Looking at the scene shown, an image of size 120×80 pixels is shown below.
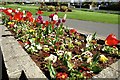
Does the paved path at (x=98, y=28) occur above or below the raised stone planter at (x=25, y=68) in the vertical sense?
below

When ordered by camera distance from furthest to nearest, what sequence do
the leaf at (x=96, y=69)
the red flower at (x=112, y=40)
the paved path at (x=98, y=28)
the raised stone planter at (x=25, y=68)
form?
the paved path at (x=98, y=28) < the red flower at (x=112, y=40) < the leaf at (x=96, y=69) < the raised stone planter at (x=25, y=68)

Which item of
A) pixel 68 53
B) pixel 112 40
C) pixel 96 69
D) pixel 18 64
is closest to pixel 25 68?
pixel 18 64

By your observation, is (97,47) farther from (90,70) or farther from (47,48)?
(90,70)

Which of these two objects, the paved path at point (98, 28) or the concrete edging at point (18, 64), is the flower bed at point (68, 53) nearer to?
the concrete edging at point (18, 64)

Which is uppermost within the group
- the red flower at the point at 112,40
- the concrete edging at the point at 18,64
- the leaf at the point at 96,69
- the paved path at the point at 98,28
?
the red flower at the point at 112,40

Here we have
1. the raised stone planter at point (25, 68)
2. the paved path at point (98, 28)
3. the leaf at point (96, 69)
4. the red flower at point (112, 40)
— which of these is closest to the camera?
the raised stone planter at point (25, 68)

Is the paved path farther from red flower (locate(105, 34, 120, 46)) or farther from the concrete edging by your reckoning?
the concrete edging

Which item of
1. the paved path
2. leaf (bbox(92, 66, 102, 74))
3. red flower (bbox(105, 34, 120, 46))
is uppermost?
red flower (bbox(105, 34, 120, 46))

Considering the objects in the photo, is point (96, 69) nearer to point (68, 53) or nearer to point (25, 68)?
point (68, 53)

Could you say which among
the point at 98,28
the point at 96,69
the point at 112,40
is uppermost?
the point at 112,40

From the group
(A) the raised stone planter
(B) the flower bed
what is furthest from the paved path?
(A) the raised stone planter

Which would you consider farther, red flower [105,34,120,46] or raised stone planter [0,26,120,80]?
red flower [105,34,120,46]

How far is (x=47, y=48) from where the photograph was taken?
5.02m

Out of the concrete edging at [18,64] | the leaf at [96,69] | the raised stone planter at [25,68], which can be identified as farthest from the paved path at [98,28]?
the leaf at [96,69]
